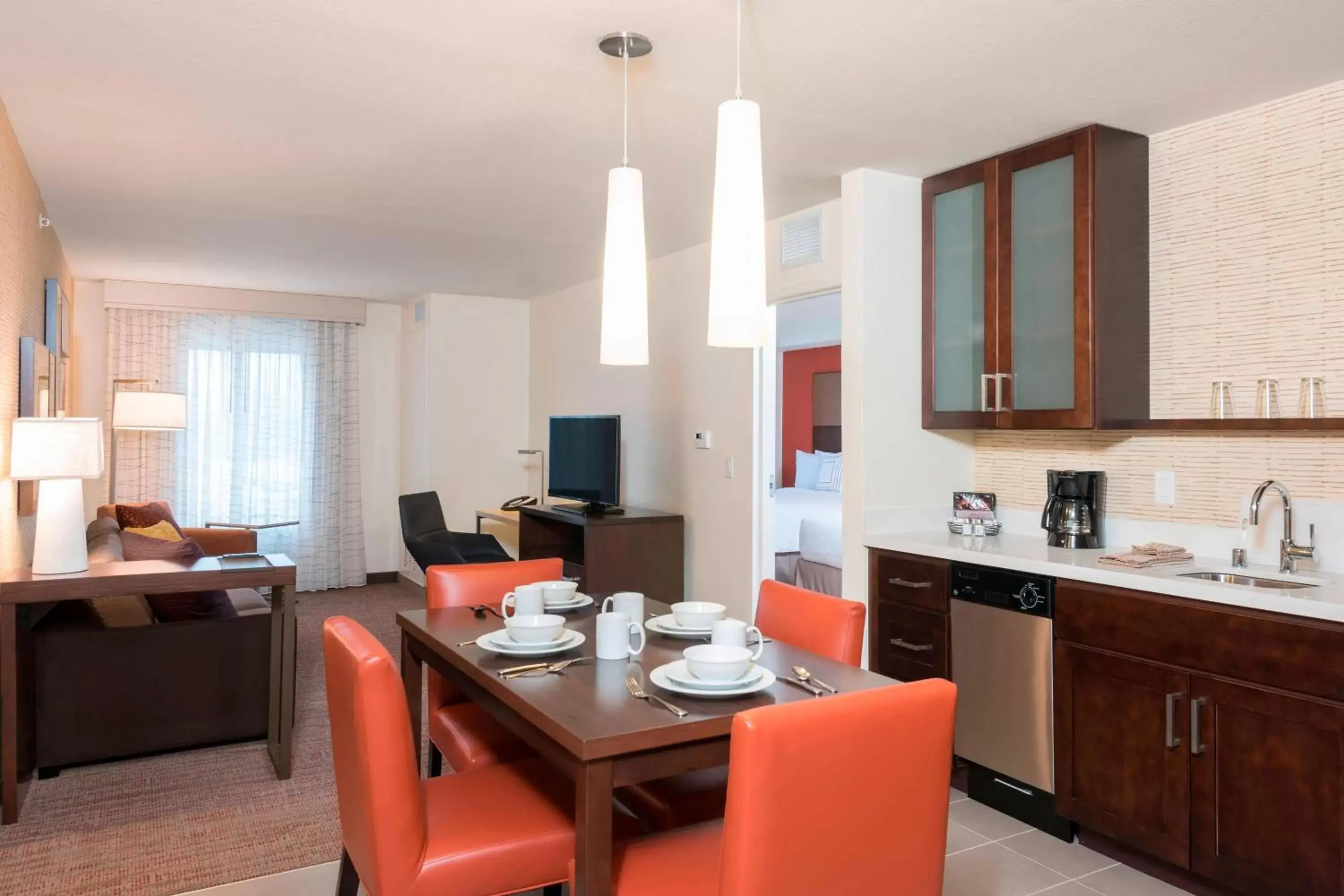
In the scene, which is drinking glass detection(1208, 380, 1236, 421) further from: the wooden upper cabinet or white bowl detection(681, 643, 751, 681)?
white bowl detection(681, 643, 751, 681)

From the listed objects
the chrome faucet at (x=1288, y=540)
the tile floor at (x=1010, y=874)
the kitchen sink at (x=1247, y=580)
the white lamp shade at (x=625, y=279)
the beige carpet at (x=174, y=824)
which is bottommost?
the tile floor at (x=1010, y=874)

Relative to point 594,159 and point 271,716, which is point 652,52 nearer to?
point 594,159

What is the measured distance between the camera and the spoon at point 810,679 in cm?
189

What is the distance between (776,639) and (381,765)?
127 cm

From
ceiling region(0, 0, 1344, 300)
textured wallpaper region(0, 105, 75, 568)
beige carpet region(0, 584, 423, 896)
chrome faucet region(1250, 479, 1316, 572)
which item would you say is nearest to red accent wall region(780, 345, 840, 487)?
Answer: ceiling region(0, 0, 1344, 300)

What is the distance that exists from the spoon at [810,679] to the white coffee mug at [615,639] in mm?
349

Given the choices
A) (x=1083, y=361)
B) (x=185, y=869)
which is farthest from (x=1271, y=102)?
(x=185, y=869)

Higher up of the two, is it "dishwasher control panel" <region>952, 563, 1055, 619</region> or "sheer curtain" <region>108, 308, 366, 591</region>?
"sheer curtain" <region>108, 308, 366, 591</region>

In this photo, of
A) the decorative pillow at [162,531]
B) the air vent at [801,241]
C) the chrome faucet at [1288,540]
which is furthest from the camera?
the decorative pillow at [162,531]

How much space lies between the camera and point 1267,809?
7.98ft

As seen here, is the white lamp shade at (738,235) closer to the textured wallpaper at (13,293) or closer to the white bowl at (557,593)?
the white bowl at (557,593)

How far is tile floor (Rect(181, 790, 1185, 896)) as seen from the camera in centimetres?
264

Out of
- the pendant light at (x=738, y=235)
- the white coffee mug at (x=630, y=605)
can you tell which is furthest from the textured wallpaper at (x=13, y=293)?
the pendant light at (x=738, y=235)

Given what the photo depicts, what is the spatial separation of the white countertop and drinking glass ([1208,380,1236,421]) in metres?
0.49
